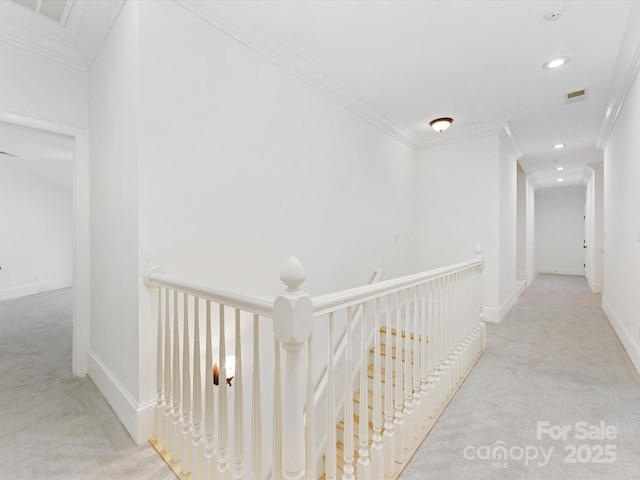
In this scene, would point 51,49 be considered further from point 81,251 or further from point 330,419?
point 330,419

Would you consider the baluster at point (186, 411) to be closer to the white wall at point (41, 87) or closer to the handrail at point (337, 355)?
the handrail at point (337, 355)

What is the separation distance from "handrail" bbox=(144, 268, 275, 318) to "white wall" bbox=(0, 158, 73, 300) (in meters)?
6.02

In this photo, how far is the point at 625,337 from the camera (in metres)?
3.08

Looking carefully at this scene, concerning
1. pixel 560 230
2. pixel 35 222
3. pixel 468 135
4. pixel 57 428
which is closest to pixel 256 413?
pixel 57 428

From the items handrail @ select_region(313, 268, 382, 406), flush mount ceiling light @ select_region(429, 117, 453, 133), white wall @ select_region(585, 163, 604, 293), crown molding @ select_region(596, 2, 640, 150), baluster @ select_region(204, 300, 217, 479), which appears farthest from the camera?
white wall @ select_region(585, 163, 604, 293)

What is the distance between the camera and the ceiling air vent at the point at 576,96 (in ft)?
10.5

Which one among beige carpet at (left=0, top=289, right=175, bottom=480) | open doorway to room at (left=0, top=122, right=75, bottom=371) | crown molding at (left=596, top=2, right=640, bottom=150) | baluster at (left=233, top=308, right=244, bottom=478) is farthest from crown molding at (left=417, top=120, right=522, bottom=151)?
open doorway to room at (left=0, top=122, right=75, bottom=371)

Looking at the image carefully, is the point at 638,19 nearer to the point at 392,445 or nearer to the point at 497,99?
the point at 497,99

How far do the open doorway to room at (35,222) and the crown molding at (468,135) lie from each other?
18.2 feet

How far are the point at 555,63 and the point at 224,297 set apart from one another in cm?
338

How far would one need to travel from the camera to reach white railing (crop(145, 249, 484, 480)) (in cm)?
96

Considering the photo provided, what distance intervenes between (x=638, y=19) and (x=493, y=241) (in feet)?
8.36

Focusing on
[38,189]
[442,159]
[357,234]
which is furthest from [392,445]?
[38,189]

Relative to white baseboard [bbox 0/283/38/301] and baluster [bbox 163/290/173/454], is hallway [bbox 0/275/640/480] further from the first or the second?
white baseboard [bbox 0/283/38/301]
